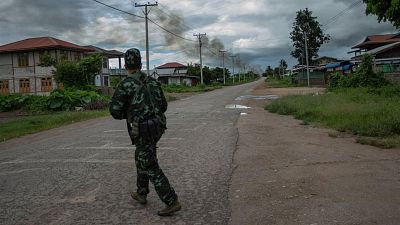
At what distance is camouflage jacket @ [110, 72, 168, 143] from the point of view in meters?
4.99

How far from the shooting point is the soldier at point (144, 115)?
4.95 metres

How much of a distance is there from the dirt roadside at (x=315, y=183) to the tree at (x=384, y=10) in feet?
25.3

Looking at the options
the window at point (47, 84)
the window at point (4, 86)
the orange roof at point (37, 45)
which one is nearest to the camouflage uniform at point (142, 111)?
the orange roof at point (37, 45)

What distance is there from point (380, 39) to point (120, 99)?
62244 millimetres

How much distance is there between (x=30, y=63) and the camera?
162 feet

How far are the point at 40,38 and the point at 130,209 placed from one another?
50.6 metres

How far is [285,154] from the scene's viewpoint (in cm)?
877

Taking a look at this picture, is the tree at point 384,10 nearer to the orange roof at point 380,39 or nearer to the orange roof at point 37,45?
the orange roof at point 37,45

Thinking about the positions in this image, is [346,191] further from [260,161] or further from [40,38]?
[40,38]

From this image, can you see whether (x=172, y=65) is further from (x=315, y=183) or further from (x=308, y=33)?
(x=315, y=183)

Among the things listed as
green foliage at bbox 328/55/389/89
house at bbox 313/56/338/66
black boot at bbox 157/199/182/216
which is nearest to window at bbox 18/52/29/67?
green foliage at bbox 328/55/389/89

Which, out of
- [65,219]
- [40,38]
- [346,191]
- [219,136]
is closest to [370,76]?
[219,136]

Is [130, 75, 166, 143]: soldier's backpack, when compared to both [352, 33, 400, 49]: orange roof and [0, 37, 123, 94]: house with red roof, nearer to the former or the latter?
[0, 37, 123, 94]: house with red roof

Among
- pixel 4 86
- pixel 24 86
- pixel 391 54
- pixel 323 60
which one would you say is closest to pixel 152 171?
pixel 391 54
